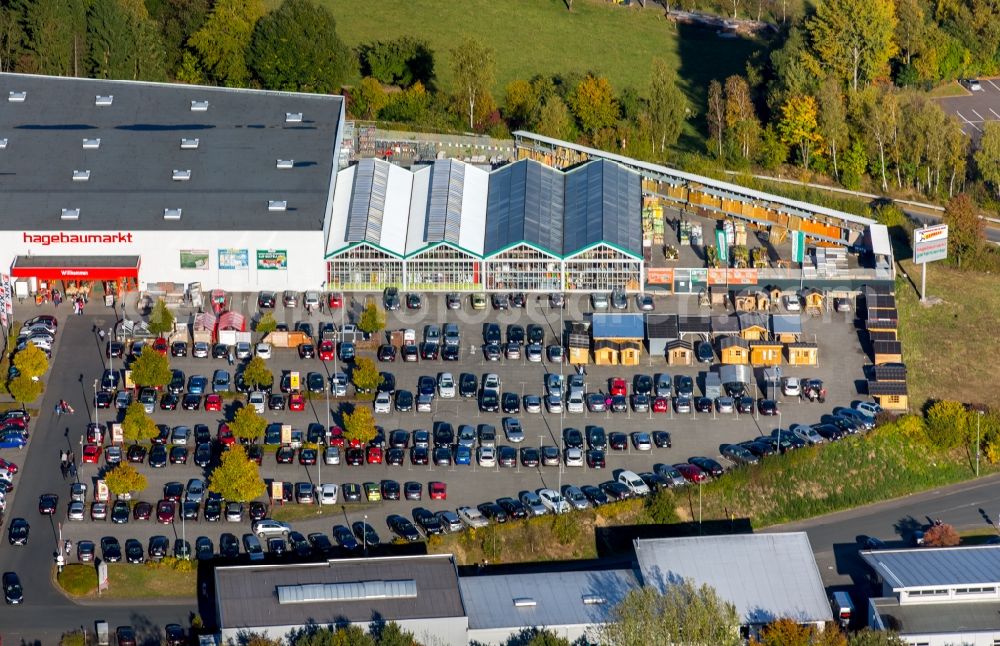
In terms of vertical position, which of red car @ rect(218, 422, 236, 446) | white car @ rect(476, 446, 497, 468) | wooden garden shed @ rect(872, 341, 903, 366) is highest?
wooden garden shed @ rect(872, 341, 903, 366)

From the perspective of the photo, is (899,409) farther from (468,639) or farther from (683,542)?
(468,639)

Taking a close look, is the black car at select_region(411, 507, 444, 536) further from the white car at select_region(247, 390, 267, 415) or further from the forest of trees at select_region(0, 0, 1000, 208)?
the forest of trees at select_region(0, 0, 1000, 208)

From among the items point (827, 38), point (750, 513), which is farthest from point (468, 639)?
point (827, 38)

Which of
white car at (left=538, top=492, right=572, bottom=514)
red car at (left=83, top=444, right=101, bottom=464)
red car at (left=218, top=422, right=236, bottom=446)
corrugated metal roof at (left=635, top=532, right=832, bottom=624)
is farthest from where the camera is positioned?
red car at (left=218, top=422, right=236, bottom=446)

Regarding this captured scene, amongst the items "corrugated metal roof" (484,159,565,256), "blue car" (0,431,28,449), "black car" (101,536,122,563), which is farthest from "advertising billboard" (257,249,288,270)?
"black car" (101,536,122,563)

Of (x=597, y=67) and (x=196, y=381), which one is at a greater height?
(x=597, y=67)

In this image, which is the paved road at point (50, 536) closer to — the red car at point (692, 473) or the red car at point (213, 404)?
the red car at point (213, 404)

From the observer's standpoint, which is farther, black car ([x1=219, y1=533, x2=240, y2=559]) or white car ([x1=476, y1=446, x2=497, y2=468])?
white car ([x1=476, y1=446, x2=497, y2=468])
